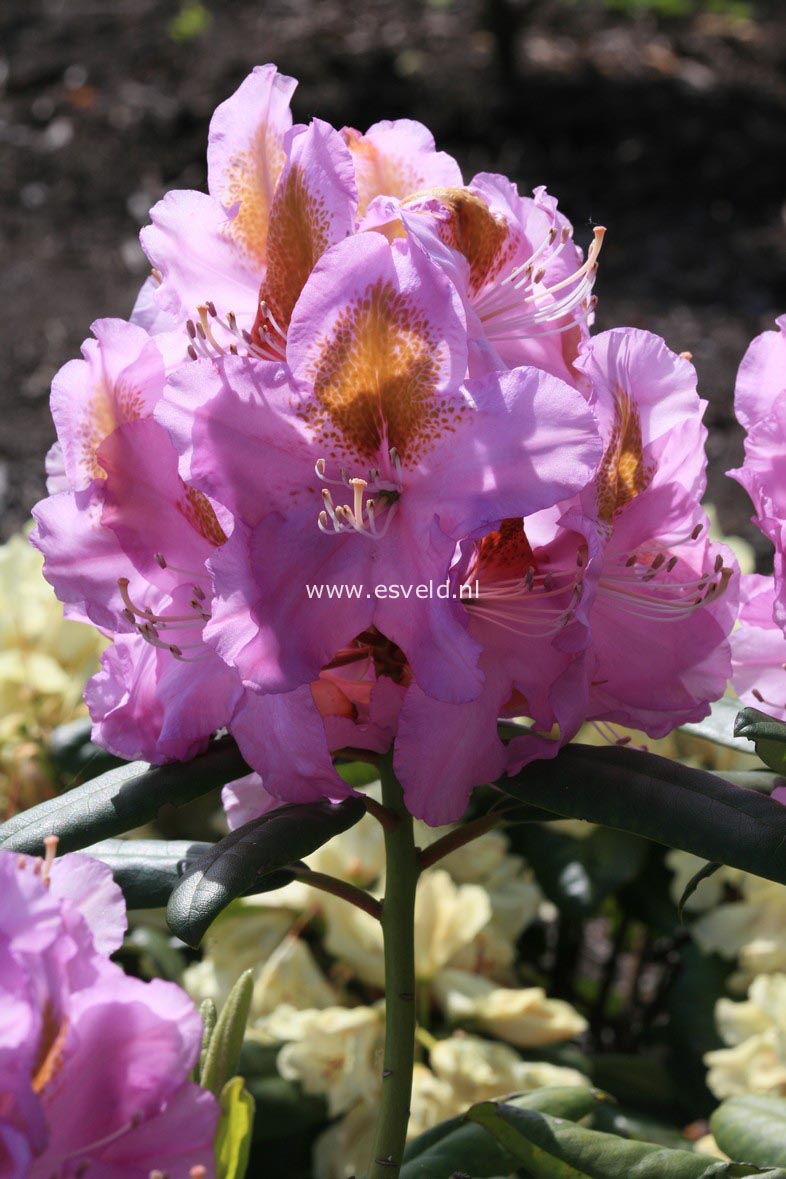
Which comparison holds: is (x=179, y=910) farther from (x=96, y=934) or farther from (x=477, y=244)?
(x=477, y=244)

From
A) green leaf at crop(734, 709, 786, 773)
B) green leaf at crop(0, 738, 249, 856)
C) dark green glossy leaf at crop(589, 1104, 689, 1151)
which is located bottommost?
dark green glossy leaf at crop(589, 1104, 689, 1151)

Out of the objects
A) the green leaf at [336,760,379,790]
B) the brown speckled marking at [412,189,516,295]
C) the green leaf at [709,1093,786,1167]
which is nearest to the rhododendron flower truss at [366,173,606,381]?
the brown speckled marking at [412,189,516,295]

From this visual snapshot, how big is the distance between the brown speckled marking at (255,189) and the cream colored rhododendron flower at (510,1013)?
2.74 feet

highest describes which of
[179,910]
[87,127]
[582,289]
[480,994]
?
[582,289]

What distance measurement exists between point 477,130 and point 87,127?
118 centimetres

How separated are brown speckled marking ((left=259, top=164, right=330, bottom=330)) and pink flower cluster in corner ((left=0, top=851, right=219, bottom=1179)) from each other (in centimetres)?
34

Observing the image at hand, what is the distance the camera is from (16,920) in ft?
2.06

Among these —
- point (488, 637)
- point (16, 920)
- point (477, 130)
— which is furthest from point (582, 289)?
point (477, 130)

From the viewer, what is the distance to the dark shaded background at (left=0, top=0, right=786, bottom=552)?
3.69m

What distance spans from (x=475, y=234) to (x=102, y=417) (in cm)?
24

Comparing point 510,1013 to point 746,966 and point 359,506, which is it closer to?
point 746,966

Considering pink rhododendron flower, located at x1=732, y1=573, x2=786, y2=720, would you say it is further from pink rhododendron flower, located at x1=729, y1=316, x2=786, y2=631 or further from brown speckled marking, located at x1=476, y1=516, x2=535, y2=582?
brown speckled marking, located at x1=476, y1=516, x2=535, y2=582

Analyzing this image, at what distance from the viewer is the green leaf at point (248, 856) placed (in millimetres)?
796

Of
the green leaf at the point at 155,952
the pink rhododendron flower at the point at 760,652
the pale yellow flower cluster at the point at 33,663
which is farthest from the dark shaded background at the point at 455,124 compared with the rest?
the pink rhododendron flower at the point at 760,652
